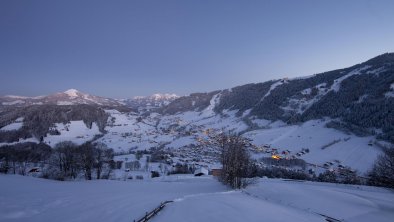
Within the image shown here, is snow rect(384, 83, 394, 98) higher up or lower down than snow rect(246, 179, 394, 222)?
higher up

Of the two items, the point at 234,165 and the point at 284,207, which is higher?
the point at 234,165

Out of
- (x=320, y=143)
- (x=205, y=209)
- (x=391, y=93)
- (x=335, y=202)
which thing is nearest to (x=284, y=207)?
(x=335, y=202)

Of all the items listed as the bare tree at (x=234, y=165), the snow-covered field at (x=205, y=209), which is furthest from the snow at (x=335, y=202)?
the bare tree at (x=234, y=165)

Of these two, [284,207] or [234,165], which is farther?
[234,165]

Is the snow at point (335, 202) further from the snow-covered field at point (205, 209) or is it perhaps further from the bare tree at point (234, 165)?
the bare tree at point (234, 165)

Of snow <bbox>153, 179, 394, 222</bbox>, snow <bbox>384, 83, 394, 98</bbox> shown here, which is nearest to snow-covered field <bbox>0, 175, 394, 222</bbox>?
snow <bbox>153, 179, 394, 222</bbox>

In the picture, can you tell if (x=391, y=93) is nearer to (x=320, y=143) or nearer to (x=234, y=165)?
(x=320, y=143)

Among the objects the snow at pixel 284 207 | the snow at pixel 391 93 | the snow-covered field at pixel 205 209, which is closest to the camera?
the snow-covered field at pixel 205 209

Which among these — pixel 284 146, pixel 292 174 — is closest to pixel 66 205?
pixel 292 174

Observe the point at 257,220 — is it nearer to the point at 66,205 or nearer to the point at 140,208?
the point at 140,208

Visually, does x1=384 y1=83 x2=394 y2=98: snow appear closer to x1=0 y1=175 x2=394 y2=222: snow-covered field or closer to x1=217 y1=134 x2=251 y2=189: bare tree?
x1=0 y1=175 x2=394 y2=222: snow-covered field

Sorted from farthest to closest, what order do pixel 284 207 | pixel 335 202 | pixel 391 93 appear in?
1. pixel 391 93
2. pixel 335 202
3. pixel 284 207

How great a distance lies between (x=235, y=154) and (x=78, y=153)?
135 feet

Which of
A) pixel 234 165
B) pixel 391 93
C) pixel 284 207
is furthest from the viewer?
pixel 391 93
